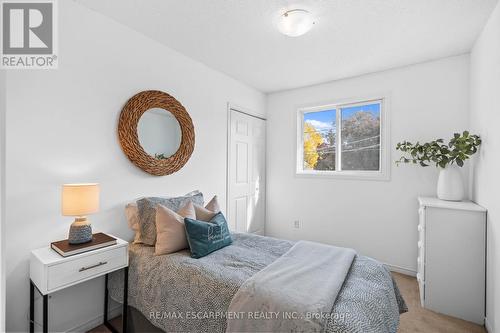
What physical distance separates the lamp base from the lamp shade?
0.12m

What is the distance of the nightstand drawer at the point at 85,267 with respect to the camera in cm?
153

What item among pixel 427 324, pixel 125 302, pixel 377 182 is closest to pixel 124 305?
pixel 125 302

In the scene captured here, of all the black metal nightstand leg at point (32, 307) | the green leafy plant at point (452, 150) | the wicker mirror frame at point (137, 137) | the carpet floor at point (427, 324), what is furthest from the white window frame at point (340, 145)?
the black metal nightstand leg at point (32, 307)

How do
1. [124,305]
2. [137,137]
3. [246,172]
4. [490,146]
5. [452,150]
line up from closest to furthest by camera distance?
[124,305] < [490,146] < [137,137] < [452,150] < [246,172]

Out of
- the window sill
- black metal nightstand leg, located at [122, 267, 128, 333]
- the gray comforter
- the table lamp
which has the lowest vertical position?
black metal nightstand leg, located at [122, 267, 128, 333]

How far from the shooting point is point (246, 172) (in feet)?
12.3

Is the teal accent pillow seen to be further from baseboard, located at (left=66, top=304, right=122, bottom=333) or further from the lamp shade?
baseboard, located at (left=66, top=304, right=122, bottom=333)

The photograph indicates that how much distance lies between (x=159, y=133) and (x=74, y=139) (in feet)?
2.39

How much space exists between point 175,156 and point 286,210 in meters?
2.08

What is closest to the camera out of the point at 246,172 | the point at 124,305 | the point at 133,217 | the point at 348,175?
the point at 124,305

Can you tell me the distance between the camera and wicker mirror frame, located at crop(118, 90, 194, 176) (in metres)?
2.19

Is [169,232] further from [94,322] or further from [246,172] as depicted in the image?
[246,172]

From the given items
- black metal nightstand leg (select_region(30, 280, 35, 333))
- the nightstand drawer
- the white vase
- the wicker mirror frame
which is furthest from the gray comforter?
the white vase

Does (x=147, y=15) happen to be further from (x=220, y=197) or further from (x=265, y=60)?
(x=220, y=197)
